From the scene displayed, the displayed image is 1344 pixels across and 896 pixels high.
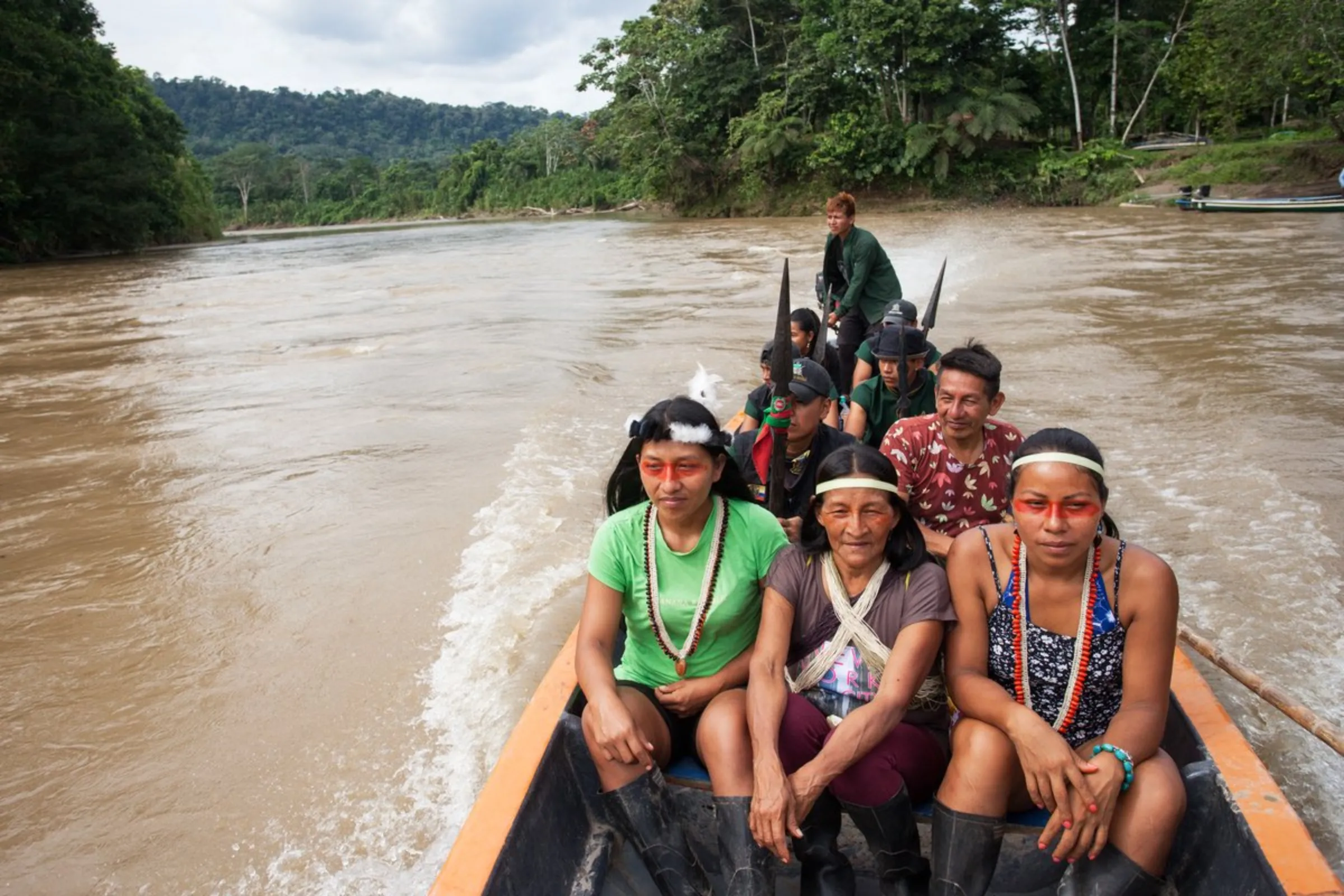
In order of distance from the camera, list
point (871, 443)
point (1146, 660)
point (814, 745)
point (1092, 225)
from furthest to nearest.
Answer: point (1092, 225)
point (871, 443)
point (814, 745)
point (1146, 660)

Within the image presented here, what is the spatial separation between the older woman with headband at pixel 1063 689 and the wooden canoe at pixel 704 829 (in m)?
0.09

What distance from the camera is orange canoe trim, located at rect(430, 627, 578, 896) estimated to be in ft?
5.25

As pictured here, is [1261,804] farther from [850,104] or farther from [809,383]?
[850,104]

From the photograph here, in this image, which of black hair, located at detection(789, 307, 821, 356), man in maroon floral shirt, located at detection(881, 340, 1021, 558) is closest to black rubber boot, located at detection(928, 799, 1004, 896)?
man in maroon floral shirt, located at detection(881, 340, 1021, 558)

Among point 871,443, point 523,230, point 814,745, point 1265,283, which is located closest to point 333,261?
point 523,230

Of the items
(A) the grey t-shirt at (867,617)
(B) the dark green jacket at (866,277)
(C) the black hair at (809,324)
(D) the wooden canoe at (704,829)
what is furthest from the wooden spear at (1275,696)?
(B) the dark green jacket at (866,277)

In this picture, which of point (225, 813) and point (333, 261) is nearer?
point (225, 813)

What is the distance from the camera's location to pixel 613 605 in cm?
208

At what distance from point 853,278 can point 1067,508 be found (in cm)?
381

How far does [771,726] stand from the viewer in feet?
5.94

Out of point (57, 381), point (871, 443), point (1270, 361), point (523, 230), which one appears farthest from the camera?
point (523, 230)

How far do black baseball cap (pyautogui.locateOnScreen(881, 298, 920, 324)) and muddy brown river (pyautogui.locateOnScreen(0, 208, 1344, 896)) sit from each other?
4.69ft

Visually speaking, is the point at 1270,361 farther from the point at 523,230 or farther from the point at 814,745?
the point at 523,230

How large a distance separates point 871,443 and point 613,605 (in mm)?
1965
